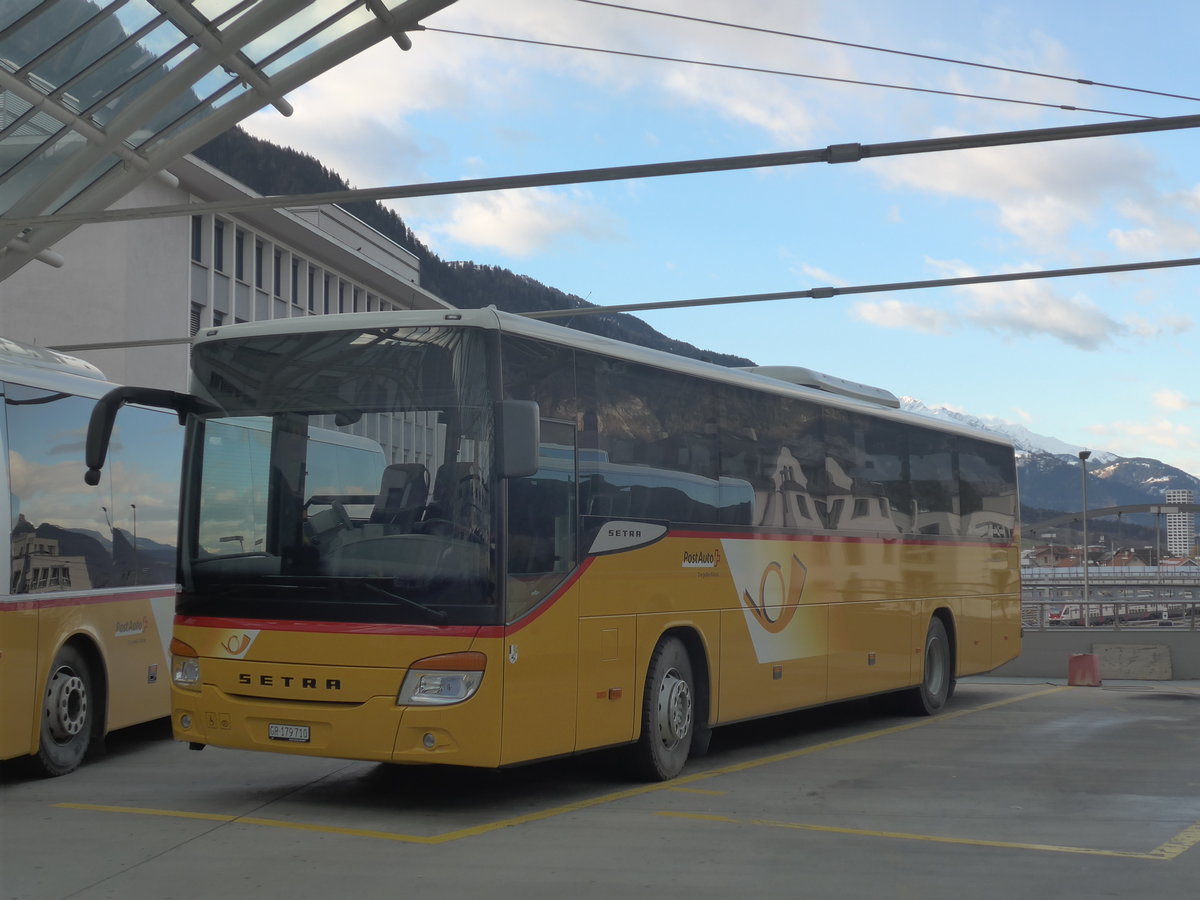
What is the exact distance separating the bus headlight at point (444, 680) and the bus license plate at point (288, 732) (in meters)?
0.67

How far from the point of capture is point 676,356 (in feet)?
39.0

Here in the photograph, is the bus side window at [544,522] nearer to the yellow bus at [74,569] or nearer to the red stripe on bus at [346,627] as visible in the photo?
the red stripe on bus at [346,627]

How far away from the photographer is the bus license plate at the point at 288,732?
360 inches

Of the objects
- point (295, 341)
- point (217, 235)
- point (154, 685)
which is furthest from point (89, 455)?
point (217, 235)

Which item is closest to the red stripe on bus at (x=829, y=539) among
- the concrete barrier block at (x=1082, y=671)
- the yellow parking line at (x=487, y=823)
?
the yellow parking line at (x=487, y=823)

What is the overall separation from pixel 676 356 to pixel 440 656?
388 centimetres

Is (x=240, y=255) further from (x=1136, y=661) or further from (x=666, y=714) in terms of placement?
(x=666, y=714)

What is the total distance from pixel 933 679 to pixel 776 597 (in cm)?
485

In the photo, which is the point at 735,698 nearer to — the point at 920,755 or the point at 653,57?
the point at 920,755

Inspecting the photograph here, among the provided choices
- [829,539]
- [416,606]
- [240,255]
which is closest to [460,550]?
[416,606]

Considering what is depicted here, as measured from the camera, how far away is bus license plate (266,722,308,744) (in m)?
9.14

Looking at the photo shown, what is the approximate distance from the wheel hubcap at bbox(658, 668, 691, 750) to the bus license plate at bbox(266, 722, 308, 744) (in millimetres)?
2861

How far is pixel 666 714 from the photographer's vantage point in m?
11.0

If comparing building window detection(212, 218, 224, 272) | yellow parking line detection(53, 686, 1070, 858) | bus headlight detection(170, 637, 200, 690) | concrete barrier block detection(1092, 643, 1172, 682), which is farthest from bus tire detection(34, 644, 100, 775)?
building window detection(212, 218, 224, 272)
